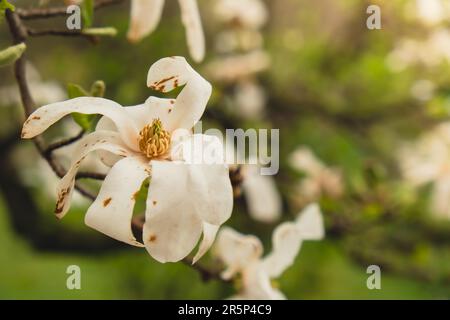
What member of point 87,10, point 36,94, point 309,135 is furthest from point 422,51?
point 87,10

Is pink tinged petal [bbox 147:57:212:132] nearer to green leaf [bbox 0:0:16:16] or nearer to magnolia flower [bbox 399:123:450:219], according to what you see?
green leaf [bbox 0:0:16:16]

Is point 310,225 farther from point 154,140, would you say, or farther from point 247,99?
point 247,99

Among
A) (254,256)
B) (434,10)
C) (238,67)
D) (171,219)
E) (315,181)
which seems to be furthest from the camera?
(238,67)

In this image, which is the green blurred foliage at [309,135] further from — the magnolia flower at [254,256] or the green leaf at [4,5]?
the green leaf at [4,5]

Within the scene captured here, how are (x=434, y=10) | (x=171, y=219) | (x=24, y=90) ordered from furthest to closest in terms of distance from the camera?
1. (x=434, y=10)
2. (x=24, y=90)
3. (x=171, y=219)

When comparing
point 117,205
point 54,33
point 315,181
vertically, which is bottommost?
point 315,181
